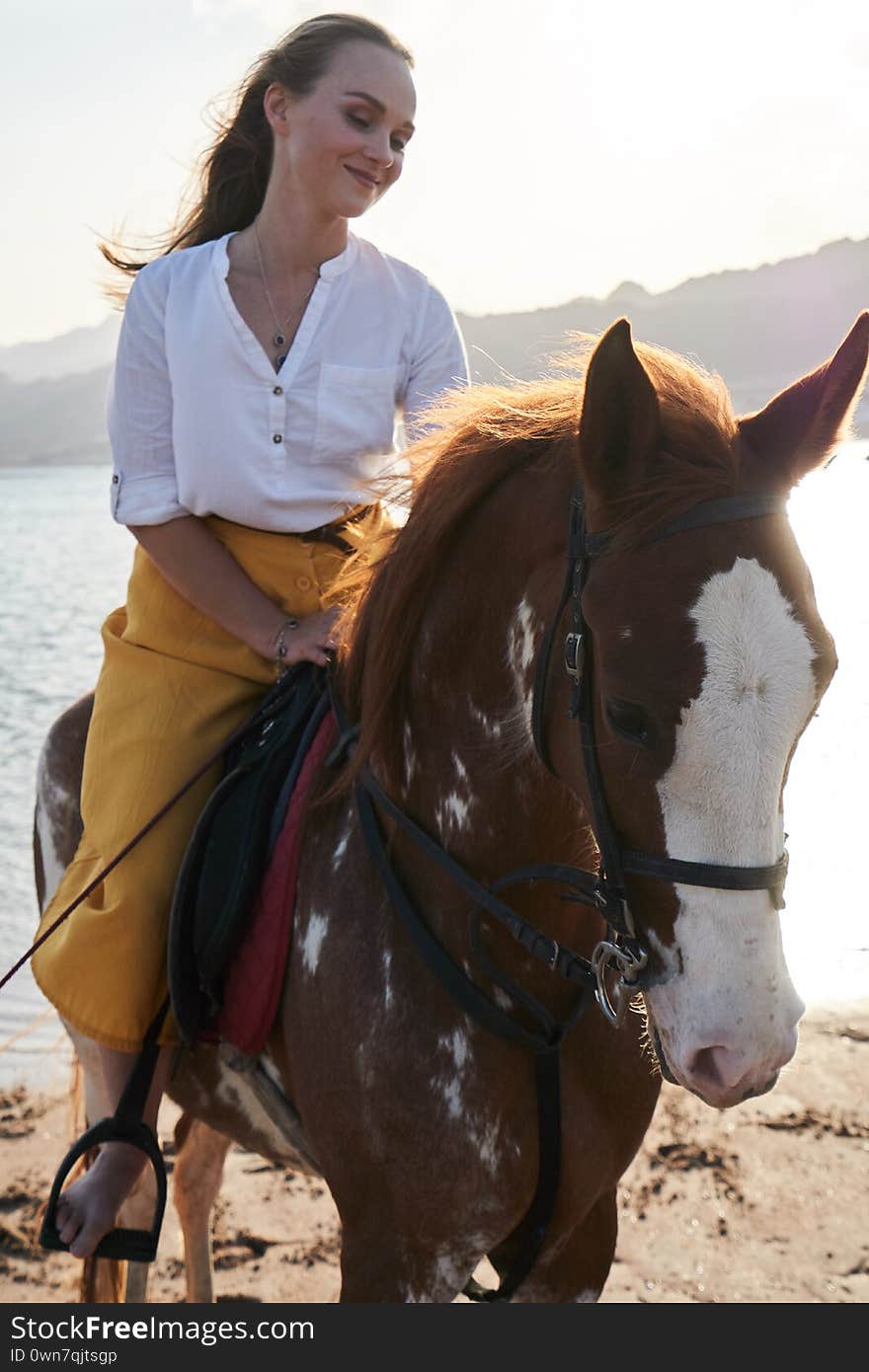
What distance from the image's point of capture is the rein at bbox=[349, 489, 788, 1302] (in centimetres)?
156

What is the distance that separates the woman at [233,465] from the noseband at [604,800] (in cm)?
81

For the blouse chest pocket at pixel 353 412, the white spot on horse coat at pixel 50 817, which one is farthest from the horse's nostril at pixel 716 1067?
the white spot on horse coat at pixel 50 817

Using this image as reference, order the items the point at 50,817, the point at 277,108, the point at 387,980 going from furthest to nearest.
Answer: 1. the point at 50,817
2. the point at 277,108
3. the point at 387,980

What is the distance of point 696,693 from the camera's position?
4.74 feet

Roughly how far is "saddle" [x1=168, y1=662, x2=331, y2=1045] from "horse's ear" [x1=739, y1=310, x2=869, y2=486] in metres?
1.02

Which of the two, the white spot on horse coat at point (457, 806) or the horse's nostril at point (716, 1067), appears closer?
the horse's nostril at point (716, 1067)

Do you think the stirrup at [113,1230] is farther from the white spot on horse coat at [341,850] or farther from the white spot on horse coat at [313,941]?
the white spot on horse coat at [341,850]

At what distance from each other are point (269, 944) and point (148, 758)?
508mm

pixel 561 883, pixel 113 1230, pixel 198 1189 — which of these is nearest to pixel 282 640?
pixel 561 883

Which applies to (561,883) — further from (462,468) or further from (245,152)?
(245,152)

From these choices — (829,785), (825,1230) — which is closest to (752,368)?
(829,785)

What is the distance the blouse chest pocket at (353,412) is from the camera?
2471 mm

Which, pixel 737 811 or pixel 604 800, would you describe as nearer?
pixel 737 811

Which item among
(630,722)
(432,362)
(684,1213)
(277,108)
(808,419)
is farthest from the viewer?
(684,1213)
